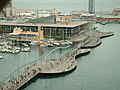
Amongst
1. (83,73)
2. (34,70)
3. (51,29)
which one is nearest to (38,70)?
(34,70)

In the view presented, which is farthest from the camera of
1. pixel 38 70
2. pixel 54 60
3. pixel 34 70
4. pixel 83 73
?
pixel 54 60

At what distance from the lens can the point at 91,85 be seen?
3.69 m

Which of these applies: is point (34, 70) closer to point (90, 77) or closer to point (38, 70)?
point (38, 70)

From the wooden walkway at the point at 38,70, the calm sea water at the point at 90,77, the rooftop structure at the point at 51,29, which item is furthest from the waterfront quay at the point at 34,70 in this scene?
the rooftop structure at the point at 51,29

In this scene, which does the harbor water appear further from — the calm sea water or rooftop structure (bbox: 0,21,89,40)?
rooftop structure (bbox: 0,21,89,40)

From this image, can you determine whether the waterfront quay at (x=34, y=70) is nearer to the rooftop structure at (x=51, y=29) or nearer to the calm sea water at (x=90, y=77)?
the calm sea water at (x=90, y=77)

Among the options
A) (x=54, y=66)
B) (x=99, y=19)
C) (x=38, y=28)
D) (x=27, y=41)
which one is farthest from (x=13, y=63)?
(x=99, y=19)

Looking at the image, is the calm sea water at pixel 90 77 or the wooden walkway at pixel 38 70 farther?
the calm sea water at pixel 90 77

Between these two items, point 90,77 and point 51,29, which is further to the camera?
point 51,29

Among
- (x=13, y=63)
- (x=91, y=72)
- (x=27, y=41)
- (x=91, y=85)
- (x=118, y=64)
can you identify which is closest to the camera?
(x=91, y=85)

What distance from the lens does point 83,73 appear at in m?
4.42

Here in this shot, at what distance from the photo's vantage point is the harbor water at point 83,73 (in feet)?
12.0

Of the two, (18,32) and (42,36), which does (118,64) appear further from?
(18,32)

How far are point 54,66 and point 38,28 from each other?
3584mm
